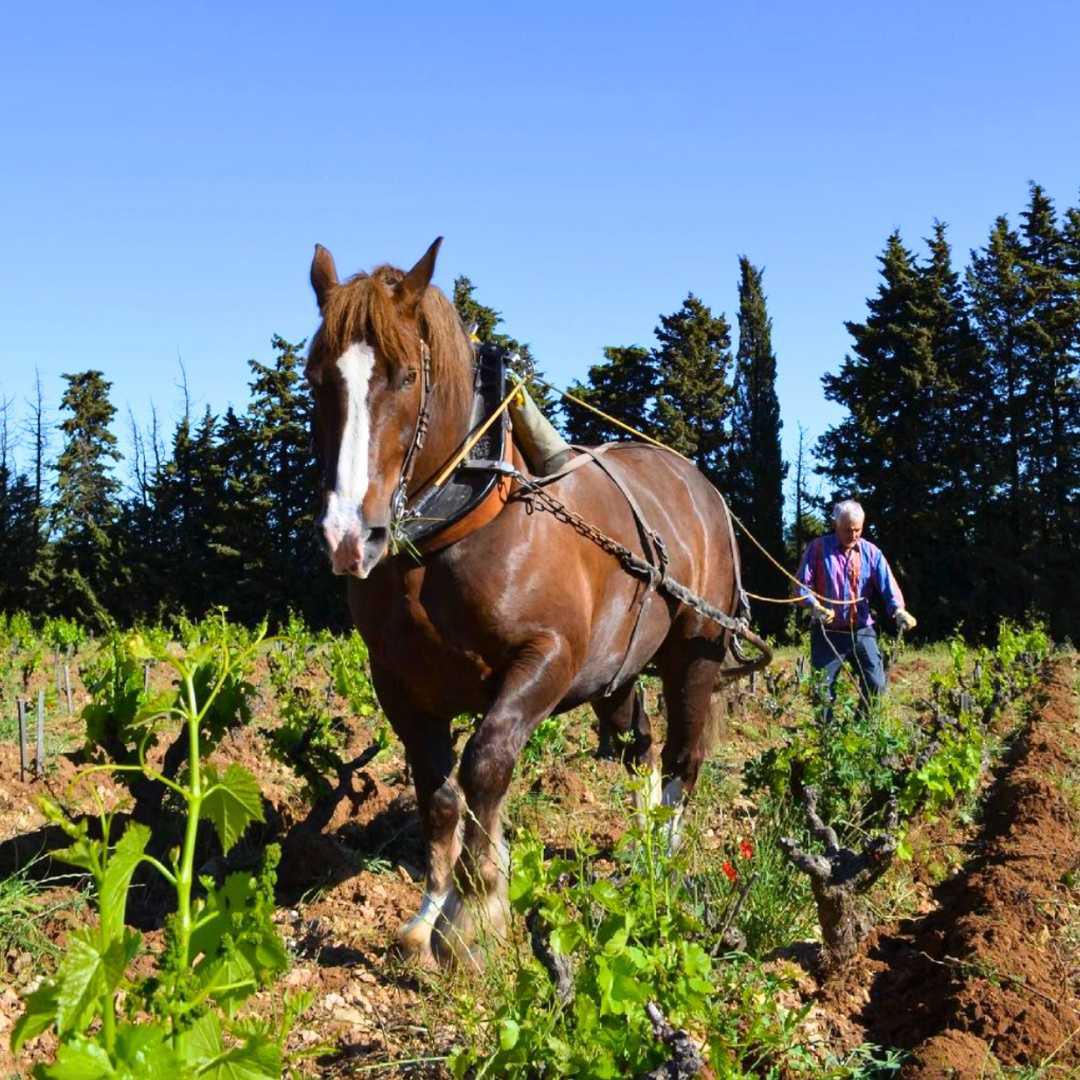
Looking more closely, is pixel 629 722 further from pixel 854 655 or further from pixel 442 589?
pixel 442 589

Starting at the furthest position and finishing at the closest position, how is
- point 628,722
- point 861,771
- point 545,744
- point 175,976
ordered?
point 545,744 < point 628,722 < point 861,771 < point 175,976

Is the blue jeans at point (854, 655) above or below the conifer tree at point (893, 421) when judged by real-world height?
below

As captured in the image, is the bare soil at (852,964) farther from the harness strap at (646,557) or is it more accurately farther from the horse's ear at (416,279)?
the horse's ear at (416,279)

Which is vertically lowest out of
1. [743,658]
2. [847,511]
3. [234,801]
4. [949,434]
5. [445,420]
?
[234,801]

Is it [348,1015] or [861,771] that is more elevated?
[861,771]

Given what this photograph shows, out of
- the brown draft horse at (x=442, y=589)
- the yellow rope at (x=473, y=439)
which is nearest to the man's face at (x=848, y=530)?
the brown draft horse at (x=442, y=589)

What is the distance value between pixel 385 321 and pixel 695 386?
2734 centimetres

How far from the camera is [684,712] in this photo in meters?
5.50

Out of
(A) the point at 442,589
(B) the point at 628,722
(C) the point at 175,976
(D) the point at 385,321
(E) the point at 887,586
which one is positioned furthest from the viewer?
(E) the point at 887,586

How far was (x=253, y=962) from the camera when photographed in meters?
1.80

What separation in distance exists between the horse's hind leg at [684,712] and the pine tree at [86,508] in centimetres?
2682

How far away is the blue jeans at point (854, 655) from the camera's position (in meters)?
7.26

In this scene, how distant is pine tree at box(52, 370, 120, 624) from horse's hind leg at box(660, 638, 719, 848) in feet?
88.0

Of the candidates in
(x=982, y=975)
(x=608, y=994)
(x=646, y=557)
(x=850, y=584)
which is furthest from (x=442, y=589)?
(x=850, y=584)
